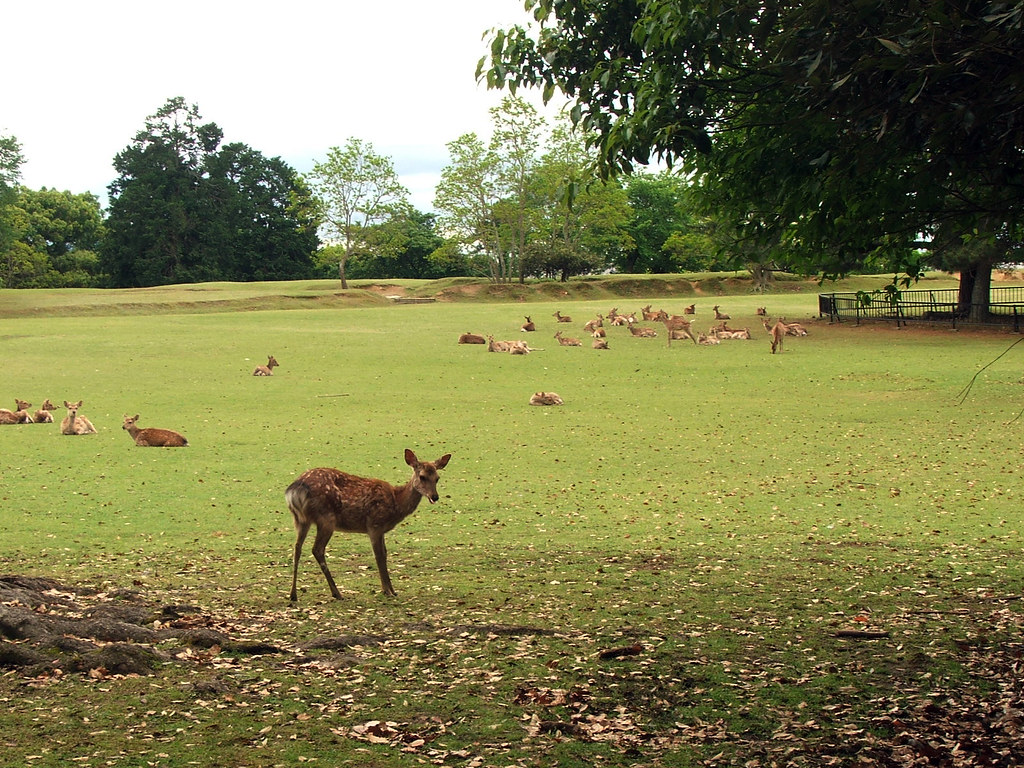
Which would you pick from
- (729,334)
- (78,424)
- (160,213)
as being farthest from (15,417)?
(160,213)

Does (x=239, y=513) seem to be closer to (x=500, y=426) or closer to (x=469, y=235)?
(x=500, y=426)

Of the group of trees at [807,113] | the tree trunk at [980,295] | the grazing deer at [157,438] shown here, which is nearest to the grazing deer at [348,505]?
the group of trees at [807,113]

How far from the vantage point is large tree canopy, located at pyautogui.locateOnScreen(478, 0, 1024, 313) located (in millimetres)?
5539

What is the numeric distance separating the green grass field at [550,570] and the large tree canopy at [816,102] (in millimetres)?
3140

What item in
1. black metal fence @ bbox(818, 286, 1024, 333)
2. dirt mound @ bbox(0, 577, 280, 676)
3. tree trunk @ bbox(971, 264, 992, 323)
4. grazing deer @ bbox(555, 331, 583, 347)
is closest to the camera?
dirt mound @ bbox(0, 577, 280, 676)

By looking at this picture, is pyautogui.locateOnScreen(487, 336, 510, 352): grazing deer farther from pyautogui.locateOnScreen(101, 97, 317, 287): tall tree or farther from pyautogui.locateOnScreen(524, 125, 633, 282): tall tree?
pyautogui.locateOnScreen(101, 97, 317, 287): tall tree

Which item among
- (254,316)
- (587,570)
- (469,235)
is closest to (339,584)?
(587,570)

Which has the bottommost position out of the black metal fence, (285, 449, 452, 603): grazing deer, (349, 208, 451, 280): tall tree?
(285, 449, 452, 603): grazing deer

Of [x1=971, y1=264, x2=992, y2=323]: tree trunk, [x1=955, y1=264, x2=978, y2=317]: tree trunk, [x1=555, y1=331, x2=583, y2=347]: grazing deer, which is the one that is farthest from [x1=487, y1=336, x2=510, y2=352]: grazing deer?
[x1=971, y1=264, x2=992, y2=323]: tree trunk

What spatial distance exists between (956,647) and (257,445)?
43.8ft

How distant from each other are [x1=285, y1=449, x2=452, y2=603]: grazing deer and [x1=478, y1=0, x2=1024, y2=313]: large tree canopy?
11.3ft

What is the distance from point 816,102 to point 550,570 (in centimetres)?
526

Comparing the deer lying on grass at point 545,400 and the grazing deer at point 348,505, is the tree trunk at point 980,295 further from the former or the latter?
the grazing deer at point 348,505

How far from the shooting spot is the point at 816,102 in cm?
631
